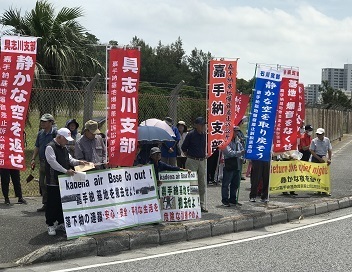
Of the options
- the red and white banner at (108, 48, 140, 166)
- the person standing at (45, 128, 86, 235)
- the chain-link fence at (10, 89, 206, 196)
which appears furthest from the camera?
the chain-link fence at (10, 89, 206, 196)

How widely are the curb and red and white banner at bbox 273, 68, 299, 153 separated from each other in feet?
5.09

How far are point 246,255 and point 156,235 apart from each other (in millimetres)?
1541

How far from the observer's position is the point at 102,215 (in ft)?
28.1

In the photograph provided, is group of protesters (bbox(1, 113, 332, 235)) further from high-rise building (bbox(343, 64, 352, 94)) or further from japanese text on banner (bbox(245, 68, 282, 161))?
high-rise building (bbox(343, 64, 352, 94))

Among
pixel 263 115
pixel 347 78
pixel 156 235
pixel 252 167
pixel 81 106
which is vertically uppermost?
pixel 347 78

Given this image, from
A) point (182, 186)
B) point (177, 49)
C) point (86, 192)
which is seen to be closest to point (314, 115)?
point (182, 186)

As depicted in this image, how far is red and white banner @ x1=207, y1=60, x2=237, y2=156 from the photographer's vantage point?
35.4ft

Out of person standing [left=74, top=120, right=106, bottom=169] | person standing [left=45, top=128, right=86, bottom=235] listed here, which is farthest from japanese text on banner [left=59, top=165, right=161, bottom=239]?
person standing [left=74, top=120, right=106, bottom=169]

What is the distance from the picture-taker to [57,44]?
1858 centimetres

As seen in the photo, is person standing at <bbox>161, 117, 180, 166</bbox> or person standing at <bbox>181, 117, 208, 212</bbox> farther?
person standing at <bbox>161, 117, 180, 166</bbox>

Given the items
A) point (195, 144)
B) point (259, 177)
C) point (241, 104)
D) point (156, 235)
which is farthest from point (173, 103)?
point (156, 235)

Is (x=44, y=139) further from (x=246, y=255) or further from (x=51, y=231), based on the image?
(x=246, y=255)

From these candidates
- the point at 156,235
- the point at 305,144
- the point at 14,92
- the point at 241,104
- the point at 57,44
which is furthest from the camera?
the point at 57,44

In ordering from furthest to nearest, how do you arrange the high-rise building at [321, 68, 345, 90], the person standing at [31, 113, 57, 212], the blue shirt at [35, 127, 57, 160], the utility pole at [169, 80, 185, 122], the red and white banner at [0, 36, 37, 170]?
the high-rise building at [321, 68, 345, 90], the utility pole at [169, 80, 185, 122], the blue shirt at [35, 127, 57, 160], the person standing at [31, 113, 57, 212], the red and white banner at [0, 36, 37, 170]
